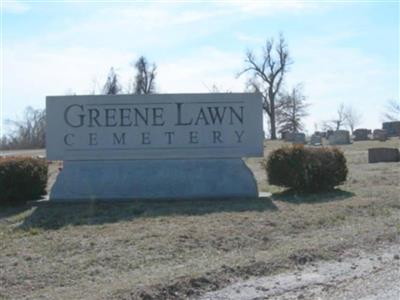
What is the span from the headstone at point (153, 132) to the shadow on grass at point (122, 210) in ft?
3.83

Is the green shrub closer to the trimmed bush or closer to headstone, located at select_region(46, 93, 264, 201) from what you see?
headstone, located at select_region(46, 93, 264, 201)

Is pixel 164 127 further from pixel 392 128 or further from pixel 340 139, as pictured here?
pixel 392 128

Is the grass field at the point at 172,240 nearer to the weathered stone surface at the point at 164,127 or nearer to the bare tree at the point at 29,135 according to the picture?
the weathered stone surface at the point at 164,127

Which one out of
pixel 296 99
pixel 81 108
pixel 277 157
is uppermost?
pixel 296 99

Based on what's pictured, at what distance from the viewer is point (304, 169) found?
13641 mm

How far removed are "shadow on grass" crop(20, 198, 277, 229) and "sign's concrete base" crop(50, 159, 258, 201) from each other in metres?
0.44

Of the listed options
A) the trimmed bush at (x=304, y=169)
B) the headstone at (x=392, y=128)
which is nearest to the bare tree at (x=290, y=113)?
the headstone at (x=392, y=128)

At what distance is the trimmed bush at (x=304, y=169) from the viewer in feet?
45.0

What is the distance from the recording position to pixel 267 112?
273 ft

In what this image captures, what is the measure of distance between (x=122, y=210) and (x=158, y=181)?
6.10 ft

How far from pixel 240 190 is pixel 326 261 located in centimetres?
580

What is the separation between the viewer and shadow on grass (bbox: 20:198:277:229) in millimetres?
10727

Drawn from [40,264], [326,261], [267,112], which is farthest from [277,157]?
[267,112]

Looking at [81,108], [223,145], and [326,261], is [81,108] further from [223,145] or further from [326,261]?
[326,261]
